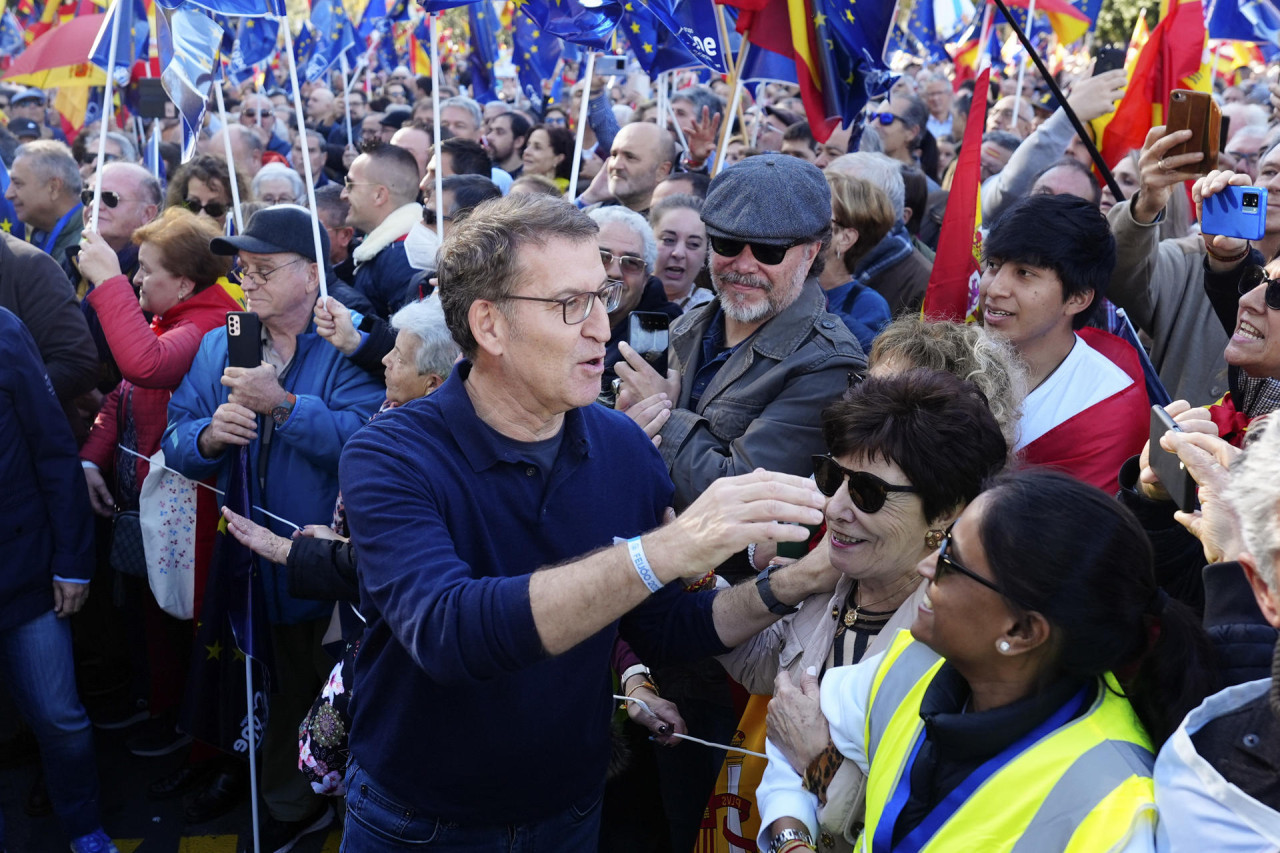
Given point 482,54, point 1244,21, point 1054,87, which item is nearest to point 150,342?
point 1054,87

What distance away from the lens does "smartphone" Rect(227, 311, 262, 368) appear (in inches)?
156

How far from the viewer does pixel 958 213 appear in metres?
4.31

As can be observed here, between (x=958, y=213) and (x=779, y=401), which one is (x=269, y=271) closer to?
(x=779, y=401)

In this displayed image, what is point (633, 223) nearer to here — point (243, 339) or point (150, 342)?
point (243, 339)

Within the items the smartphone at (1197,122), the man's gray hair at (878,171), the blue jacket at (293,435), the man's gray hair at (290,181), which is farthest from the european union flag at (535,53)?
the smartphone at (1197,122)

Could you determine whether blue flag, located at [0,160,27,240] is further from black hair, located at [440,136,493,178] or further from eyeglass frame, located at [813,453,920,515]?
eyeglass frame, located at [813,453,920,515]

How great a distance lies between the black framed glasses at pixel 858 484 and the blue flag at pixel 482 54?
10.7 m

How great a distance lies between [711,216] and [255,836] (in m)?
2.61

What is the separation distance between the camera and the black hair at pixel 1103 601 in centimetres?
182

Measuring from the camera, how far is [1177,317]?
4.37 meters

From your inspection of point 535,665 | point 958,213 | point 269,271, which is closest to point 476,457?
point 535,665

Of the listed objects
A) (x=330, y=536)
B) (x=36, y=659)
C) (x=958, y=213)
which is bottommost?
(x=36, y=659)

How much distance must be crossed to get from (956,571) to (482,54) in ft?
39.6

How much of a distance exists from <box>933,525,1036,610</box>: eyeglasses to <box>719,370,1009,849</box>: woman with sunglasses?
1.46 feet
